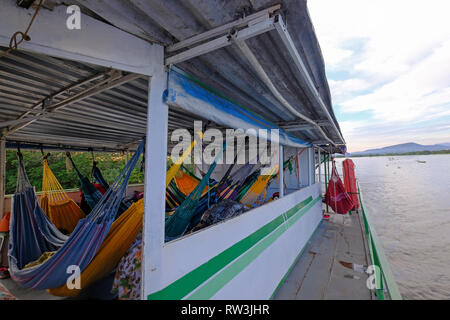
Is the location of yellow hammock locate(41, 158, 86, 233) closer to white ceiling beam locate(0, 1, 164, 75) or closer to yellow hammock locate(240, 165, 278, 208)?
yellow hammock locate(240, 165, 278, 208)

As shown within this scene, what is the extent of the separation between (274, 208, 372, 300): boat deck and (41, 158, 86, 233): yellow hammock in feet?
10.1

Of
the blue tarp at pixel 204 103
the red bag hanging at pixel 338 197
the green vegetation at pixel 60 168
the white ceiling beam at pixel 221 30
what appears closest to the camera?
the white ceiling beam at pixel 221 30

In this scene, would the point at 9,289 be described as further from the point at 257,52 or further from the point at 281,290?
the point at 257,52

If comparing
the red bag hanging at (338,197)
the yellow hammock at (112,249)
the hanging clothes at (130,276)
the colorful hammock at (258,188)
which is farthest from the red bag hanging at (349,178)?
the hanging clothes at (130,276)

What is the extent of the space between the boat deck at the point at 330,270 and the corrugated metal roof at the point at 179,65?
2093 mm

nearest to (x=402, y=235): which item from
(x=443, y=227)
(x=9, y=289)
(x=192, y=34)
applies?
(x=443, y=227)

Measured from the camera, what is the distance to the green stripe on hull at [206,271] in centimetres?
104

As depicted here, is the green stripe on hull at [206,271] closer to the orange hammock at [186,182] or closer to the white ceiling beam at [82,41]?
the white ceiling beam at [82,41]

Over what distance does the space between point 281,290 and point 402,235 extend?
7201mm

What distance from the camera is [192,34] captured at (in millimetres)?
935

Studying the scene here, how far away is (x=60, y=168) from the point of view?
27.8 feet

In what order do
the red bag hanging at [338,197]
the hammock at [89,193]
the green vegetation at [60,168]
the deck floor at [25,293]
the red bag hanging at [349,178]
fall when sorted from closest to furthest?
the deck floor at [25,293] < the hammock at [89,193] < the red bag hanging at [338,197] < the red bag hanging at [349,178] < the green vegetation at [60,168]

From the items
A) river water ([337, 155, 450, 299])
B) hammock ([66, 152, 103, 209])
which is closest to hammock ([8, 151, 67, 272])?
hammock ([66, 152, 103, 209])

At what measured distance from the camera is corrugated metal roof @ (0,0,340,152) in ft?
2.62
